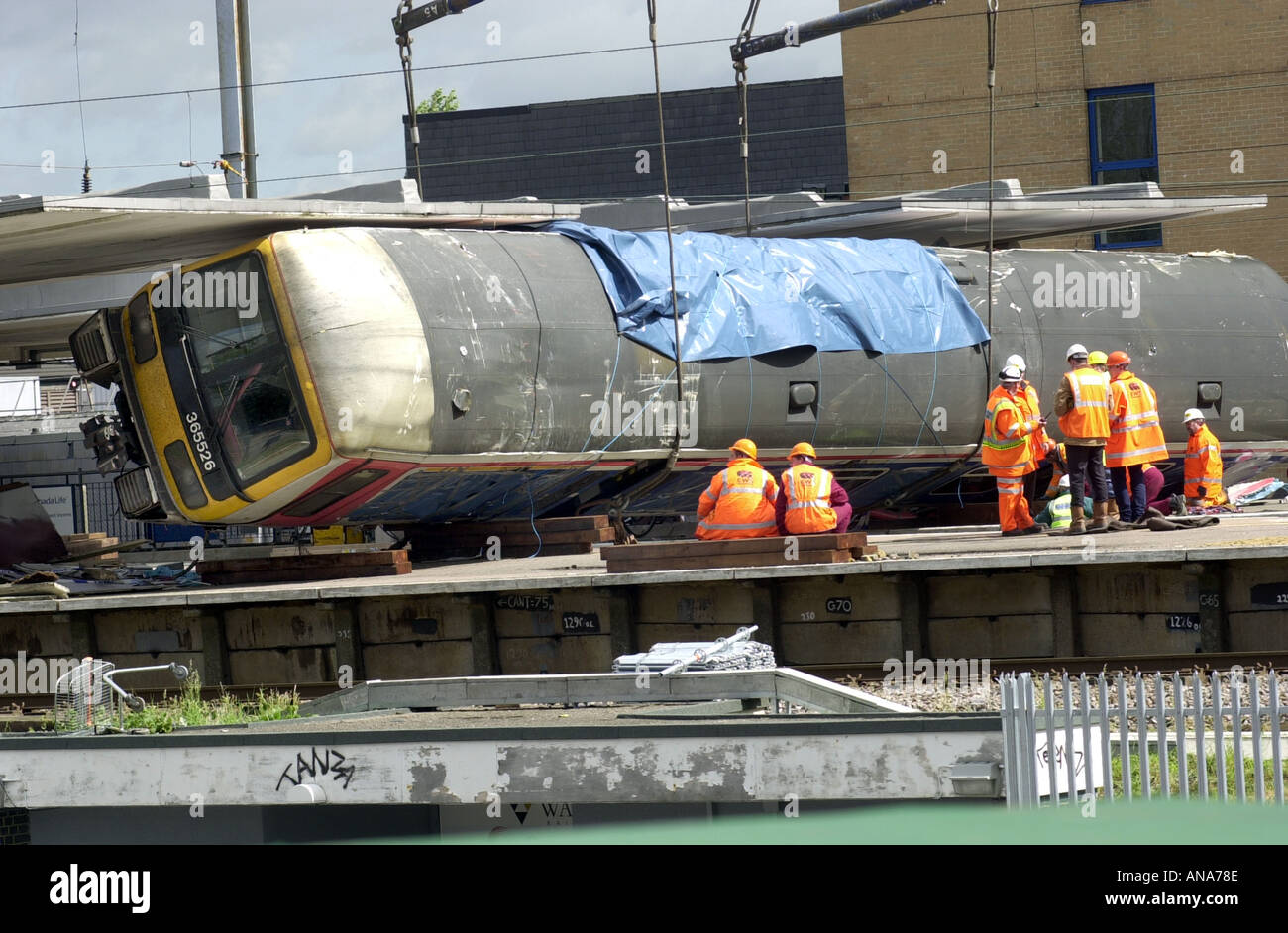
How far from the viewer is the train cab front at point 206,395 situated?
13.7 m

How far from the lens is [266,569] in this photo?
14.3m

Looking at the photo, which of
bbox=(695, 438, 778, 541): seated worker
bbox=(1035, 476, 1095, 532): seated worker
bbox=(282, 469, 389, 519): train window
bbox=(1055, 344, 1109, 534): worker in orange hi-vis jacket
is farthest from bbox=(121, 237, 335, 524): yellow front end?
bbox=(1035, 476, 1095, 532): seated worker

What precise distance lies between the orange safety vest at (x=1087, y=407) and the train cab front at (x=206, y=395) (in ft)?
21.1

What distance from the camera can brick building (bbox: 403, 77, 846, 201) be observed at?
34156 millimetres

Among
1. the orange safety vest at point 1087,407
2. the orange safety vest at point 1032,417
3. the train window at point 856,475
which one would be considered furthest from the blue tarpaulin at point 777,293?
the orange safety vest at point 1087,407

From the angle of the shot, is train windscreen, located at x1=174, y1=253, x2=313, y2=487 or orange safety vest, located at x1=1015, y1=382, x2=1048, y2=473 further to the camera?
orange safety vest, located at x1=1015, y1=382, x2=1048, y2=473

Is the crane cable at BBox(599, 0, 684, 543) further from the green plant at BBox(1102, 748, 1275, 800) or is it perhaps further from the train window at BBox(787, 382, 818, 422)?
the green plant at BBox(1102, 748, 1275, 800)

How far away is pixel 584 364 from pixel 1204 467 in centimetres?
684

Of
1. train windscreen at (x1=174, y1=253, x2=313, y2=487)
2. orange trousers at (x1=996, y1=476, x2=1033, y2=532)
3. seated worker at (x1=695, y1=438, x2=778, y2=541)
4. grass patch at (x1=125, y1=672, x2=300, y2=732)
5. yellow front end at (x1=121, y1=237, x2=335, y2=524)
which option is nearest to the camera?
grass patch at (x1=125, y1=672, x2=300, y2=732)

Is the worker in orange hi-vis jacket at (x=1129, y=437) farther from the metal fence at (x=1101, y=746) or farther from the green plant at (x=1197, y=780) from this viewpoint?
the metal fence at (x=1101, y=746)

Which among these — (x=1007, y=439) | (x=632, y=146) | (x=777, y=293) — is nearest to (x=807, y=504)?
(x=1007, y=439)

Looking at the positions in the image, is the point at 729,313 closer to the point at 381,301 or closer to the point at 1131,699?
the point at 381,301

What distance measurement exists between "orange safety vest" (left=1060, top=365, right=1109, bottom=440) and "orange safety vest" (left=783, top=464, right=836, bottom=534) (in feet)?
7.94

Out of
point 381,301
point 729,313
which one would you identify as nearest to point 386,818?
point 381,301
